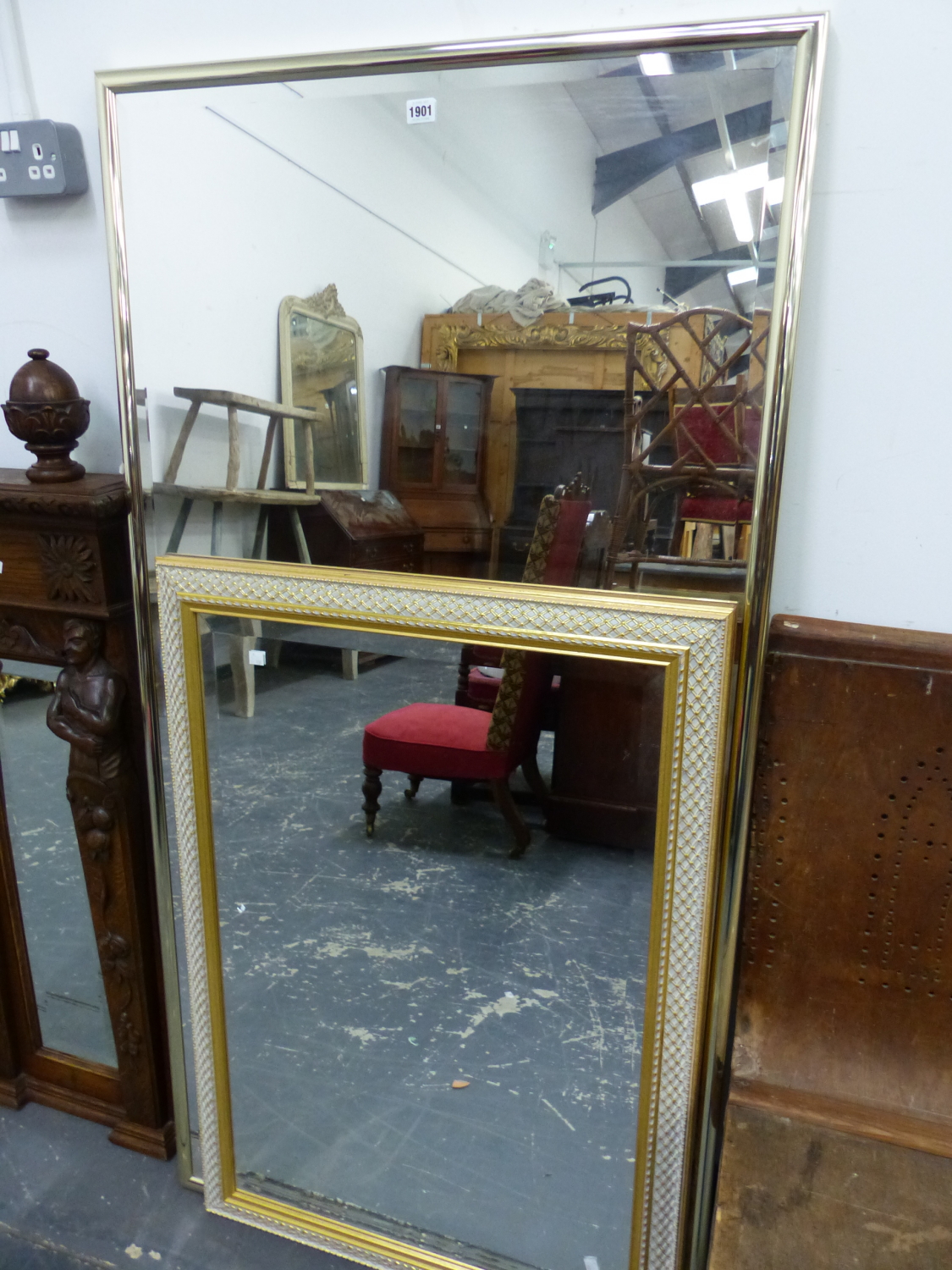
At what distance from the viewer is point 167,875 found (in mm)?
1372

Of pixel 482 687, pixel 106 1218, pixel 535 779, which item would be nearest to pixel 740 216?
pixel 482 687

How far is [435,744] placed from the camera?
1.23 meters

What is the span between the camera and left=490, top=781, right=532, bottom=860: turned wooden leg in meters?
1.21

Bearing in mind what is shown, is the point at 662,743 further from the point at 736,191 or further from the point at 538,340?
the point at 736,191

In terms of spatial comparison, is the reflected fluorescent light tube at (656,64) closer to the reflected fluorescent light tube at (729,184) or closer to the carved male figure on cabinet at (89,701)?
the reflected fluorescent light tube at (729,184)

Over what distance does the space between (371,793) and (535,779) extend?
268 mm

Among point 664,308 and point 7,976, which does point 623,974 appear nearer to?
point 664,308

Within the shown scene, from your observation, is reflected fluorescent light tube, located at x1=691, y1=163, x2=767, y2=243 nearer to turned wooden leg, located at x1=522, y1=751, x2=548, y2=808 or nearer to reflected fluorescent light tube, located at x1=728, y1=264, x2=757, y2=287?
reflected fluorescent light tube, located at x1=728, y1=264, x2=757, y2=287

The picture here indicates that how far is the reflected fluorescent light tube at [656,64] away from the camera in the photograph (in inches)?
36.3

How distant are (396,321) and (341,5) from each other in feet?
1.32

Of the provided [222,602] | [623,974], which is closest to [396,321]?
[222,602]

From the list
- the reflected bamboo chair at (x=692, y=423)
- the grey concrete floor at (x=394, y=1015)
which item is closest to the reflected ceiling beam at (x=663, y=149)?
the reflected bamboo chair at (x=692, y=423)

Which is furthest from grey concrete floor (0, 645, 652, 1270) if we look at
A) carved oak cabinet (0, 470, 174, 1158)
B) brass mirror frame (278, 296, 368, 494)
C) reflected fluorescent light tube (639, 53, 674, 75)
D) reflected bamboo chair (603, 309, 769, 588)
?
reflected fluorescent light tube (639, 53, 674, 75)

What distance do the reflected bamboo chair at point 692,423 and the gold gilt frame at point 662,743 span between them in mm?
112
